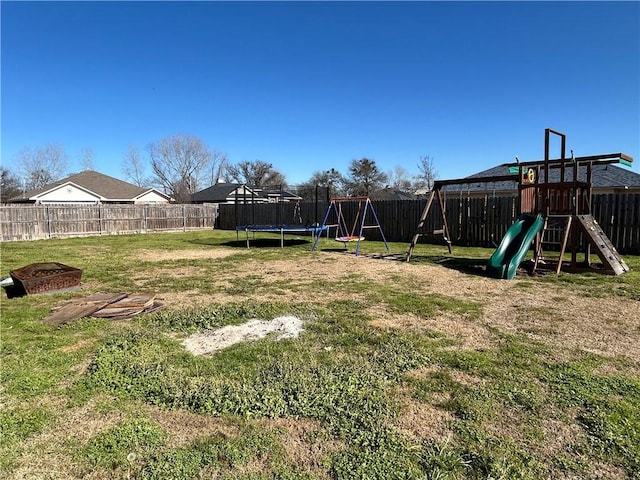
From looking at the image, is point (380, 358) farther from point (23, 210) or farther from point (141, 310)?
point (23, 210)

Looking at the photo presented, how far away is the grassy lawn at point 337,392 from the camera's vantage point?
6.35 ft

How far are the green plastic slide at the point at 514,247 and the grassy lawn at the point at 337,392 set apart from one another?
1531 millimetres

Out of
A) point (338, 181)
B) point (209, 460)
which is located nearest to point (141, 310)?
point (209, 460)

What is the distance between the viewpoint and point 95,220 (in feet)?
60.9

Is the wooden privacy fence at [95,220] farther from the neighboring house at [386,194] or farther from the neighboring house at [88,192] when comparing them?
the neighboring house at [386,194]

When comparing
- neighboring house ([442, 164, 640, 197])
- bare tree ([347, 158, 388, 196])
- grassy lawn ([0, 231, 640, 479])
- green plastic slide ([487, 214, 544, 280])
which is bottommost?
grassy lawn ([0, 231, 640, 479])

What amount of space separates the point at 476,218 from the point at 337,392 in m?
10.7

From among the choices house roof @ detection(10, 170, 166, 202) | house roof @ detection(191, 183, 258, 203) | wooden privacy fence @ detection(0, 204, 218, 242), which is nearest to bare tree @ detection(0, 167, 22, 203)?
house roof @ detection(10, 170, 166, 202)

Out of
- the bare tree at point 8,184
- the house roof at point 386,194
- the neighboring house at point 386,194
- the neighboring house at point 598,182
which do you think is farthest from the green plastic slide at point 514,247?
the bare tree at point 8,184

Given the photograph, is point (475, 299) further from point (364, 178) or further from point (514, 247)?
point (364, 178)

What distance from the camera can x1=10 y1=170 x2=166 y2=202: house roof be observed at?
2923cm

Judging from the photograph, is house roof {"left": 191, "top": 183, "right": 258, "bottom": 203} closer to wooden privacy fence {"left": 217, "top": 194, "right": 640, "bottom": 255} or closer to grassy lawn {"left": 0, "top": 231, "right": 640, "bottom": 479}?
wooden privacy fence {"left": 217, "top": 194, "right": 640, "bottom": 255}

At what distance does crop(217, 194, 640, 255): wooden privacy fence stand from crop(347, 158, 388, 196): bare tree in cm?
2329

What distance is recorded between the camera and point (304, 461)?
1.94m
